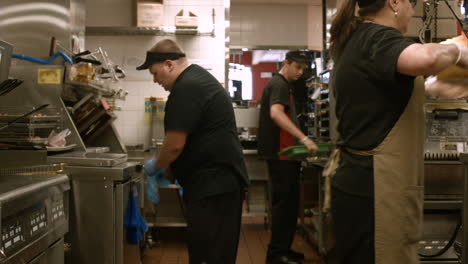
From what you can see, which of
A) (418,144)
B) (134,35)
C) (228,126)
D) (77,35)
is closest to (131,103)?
(134,35)

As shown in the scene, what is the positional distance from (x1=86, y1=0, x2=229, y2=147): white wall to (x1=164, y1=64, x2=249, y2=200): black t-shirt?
261 centimetres

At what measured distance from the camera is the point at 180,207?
4320mm

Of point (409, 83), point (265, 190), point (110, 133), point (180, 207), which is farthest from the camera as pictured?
point (265, 190)

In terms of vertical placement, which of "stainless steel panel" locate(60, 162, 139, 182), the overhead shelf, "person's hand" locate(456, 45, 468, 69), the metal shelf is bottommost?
the metal shelf

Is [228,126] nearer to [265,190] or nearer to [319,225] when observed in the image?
[319,225]

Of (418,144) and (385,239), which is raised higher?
(418,144)

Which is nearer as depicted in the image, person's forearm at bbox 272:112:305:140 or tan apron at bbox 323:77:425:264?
tan apron at bbox 323:77:425:264

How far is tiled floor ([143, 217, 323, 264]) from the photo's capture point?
3.63 meters

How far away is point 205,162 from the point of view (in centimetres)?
195

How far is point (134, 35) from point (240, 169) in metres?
3.07

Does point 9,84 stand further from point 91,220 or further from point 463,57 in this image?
point 463,57

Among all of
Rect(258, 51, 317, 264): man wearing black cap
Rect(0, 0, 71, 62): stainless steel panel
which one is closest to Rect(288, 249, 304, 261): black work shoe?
Rect(258, 51, 317, 264): man wearing black cap

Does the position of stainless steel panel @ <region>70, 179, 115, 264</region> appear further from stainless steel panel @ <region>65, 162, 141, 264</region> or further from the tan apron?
the tan apron

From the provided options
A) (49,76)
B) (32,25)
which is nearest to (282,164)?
(49,76)
